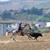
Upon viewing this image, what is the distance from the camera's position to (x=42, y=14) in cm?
198

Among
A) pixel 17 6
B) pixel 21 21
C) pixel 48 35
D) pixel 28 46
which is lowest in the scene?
pixel 28 46

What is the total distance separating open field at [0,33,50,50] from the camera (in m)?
1.94

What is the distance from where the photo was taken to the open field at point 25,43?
1940 millimetres

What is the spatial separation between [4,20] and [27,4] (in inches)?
12.2

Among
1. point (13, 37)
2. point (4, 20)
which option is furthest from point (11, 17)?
point (13, 37)

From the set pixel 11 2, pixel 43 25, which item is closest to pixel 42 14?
pixel 43 25

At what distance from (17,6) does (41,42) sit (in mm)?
476

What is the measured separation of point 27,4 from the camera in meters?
1.98

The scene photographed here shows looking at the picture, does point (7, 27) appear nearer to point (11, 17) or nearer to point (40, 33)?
point (11, 17)

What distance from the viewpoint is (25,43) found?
195cm

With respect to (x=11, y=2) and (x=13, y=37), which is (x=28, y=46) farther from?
(x=11, y=2)

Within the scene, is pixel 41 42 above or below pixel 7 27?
below

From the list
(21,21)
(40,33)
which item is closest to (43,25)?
(40,33)

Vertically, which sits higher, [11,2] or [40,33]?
[11,2]
